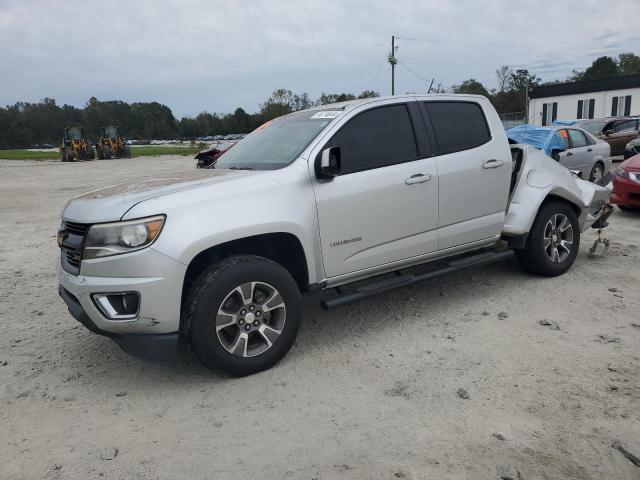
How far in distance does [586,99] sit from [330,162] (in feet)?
163

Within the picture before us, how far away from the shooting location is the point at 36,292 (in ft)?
18.7

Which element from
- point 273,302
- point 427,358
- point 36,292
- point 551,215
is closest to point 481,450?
point 427,358

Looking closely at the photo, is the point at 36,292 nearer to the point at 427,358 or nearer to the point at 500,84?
the point at 427,358

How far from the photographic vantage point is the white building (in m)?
43.2

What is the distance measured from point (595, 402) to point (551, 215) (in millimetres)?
2596

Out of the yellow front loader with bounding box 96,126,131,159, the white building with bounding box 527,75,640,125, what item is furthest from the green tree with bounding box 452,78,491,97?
the yellow front loader with bounding box 96,126,131,159

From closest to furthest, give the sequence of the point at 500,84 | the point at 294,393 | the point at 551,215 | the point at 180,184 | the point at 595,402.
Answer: the point at 595,402 → the point at 294,393 → the point at 180,184 → the point at 551,215 → the point at 500,84

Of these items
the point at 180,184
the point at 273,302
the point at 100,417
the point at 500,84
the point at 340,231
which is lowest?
the point at 100,417

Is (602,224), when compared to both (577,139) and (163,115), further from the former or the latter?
(163,115)

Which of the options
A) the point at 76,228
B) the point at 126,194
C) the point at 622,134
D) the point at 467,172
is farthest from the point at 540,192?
the point at 622,134

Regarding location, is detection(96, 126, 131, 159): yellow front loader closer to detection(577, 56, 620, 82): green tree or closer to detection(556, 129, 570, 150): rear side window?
detection(556, 129, 570, 150): rear side window

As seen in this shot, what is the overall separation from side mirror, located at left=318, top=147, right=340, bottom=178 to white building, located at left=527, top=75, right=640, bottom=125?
45921 mm

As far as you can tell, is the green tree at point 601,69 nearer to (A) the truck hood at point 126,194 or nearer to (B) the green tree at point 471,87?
(B) the green tree at point 471,87

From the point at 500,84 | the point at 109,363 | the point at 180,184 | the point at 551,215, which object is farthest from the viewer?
the point at 500,84
